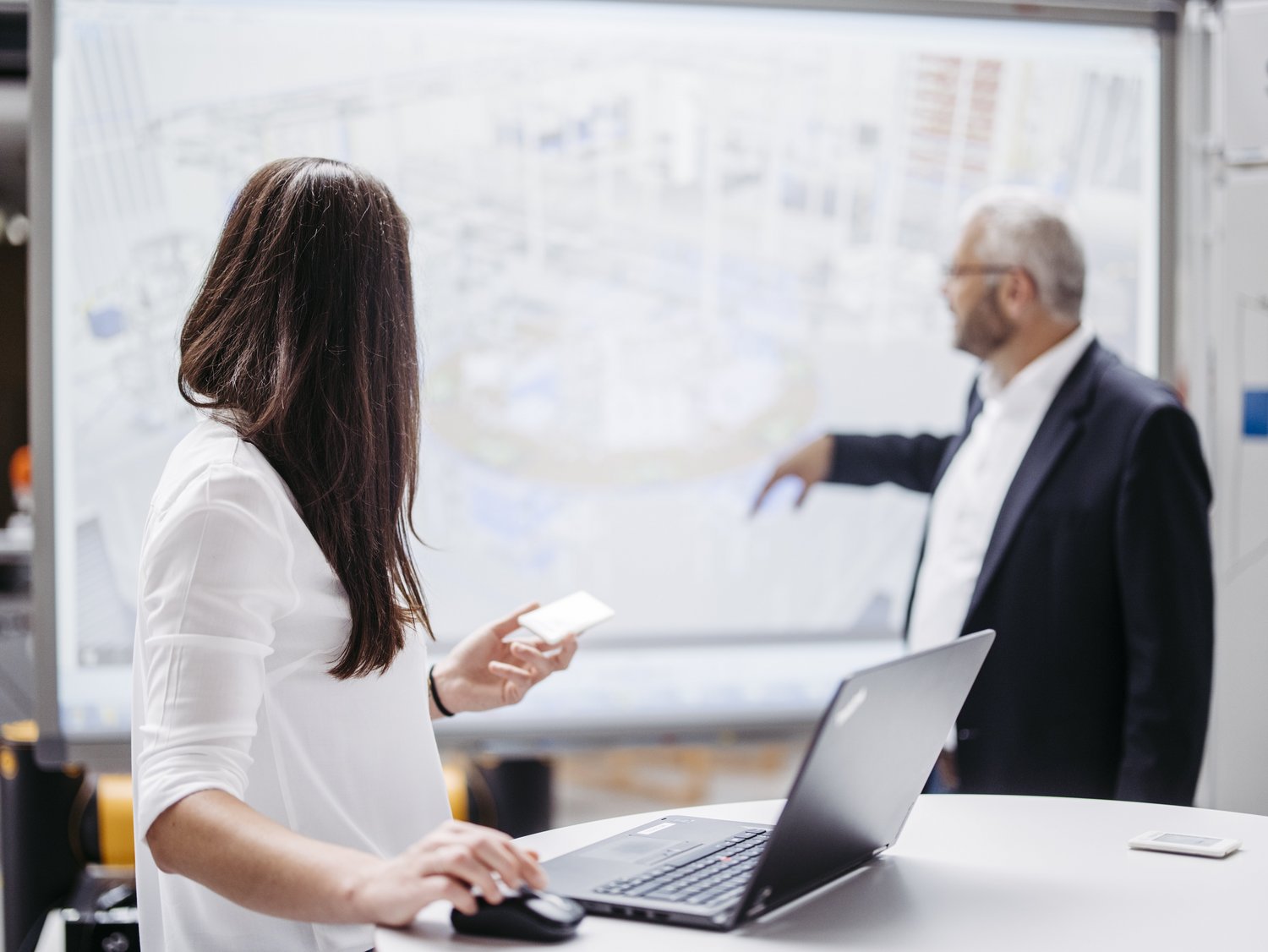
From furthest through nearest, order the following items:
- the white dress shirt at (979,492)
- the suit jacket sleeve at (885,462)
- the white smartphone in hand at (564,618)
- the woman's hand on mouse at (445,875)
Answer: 1. the suit jacket sleeve at (885,462)
2. the white dress shirt at (979,492)
3. the white smartphone in hand at (564,618)
4. the woman's hand on mouse at (445,875)

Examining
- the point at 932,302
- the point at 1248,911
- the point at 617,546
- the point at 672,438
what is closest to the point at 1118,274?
the point at 932,302

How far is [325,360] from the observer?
4.00 ft

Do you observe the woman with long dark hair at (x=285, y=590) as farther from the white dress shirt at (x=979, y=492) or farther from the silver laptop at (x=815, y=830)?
the white dress shirt at (x=979, y=492)

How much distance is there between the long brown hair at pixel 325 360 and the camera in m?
1.19

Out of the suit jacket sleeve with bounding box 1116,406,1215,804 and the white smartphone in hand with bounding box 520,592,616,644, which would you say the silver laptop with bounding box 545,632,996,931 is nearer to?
the white smartphone in hand with bounding box 520,592,616,644

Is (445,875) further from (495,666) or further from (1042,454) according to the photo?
(1042,454)

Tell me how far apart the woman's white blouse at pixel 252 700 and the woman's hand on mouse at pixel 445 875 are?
0.19 m

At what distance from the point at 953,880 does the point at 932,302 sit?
1.94m

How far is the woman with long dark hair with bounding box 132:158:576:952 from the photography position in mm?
1047

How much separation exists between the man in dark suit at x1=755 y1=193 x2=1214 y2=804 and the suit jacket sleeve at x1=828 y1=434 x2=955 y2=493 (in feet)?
0.84

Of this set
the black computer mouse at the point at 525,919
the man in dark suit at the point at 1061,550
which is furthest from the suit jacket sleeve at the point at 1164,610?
the black computer mouse at the point at 525,919

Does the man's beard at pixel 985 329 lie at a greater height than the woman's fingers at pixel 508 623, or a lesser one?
greater

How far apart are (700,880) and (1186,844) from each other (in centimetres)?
53

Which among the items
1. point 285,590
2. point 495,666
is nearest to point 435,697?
point 495,666
